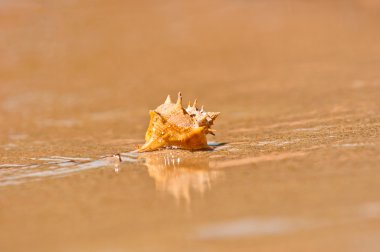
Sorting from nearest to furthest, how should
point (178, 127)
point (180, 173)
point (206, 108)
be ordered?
point (180, 173)
point (178, 127)
point (206, 108)

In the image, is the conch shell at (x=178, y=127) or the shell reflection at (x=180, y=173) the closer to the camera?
the shell reflection at (x=180, y=173)

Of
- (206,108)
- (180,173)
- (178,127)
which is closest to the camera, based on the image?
(180,173)

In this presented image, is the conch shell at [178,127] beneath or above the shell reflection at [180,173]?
above

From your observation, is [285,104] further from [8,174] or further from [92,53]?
[92,53]

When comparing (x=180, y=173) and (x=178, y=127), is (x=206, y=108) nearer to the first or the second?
(x=178, y=127)

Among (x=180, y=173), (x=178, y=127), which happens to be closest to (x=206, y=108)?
(x=178, y=127)
